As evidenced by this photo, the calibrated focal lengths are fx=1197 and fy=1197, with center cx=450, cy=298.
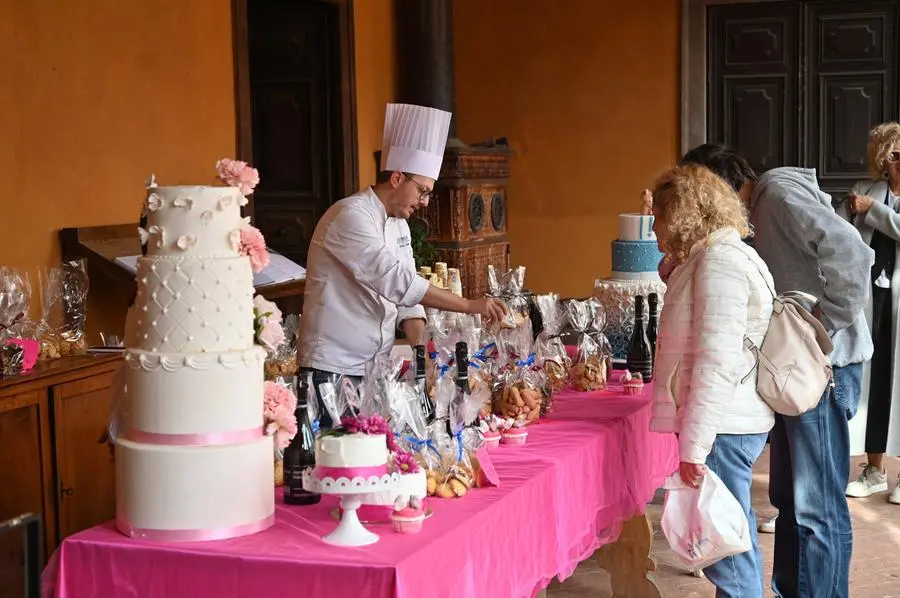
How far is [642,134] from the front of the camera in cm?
883

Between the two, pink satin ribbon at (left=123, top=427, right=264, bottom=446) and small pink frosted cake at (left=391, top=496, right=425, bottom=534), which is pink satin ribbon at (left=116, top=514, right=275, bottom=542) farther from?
small pink frosted cake at (left=391, top=496, right=425, bottom=534)

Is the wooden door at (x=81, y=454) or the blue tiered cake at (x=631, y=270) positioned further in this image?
the blue tiered cake at (x=631, y=270)

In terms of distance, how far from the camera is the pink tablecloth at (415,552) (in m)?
2.30

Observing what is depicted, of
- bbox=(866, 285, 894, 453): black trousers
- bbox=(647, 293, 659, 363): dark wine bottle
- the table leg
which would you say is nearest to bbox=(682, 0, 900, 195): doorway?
bbox=(866, 285, 894, 453): black trousers

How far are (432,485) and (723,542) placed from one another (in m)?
0.89

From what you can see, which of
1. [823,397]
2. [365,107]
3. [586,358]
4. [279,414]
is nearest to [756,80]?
[365,107]

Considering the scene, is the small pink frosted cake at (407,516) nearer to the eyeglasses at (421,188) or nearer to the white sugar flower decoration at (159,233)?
the white sugar flower decoration at (159,233)

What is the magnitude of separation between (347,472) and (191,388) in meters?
0.37

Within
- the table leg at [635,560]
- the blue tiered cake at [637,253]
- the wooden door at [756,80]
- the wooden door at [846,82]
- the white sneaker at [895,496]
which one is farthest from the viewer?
the wooden door at [756,80]

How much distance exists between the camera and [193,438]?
2.46 metres

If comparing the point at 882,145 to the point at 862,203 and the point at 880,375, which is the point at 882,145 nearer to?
the point at 862,203

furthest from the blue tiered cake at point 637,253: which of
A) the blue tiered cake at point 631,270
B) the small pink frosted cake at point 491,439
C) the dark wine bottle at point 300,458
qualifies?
the dark wine bottle at point 300,458

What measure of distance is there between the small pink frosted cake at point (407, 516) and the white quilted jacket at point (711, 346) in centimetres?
92

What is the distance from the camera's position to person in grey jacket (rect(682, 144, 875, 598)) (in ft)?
12.2
